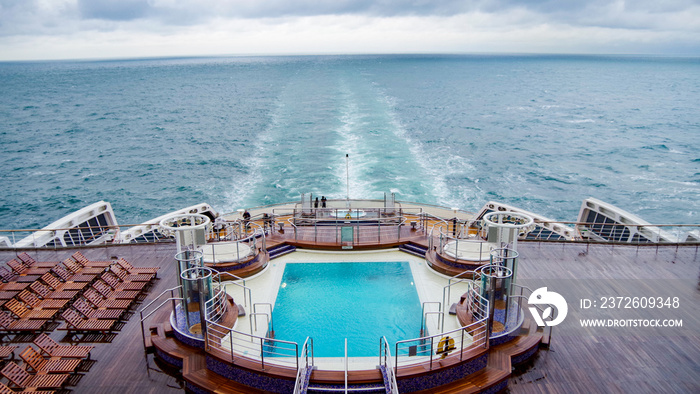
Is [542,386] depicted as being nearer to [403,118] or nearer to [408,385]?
[408,385]

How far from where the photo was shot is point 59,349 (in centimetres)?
1038

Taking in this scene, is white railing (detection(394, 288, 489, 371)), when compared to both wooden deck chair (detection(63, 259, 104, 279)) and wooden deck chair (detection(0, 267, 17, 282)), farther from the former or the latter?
wooden deck chair (detection(0, 267, 17, 282))

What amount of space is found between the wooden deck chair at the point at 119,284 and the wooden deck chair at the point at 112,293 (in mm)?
163

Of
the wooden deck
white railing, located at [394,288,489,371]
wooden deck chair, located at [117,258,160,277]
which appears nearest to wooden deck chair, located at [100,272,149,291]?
the wooden deck

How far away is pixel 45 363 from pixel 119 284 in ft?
11.7

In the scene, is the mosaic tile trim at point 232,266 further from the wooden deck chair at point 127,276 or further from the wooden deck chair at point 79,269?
the wooden deck chair at point 79,269

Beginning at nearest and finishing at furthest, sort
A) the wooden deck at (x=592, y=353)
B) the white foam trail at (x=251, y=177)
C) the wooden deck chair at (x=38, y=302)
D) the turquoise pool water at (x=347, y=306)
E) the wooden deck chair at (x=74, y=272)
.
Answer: the wooden deck at (x=592, y=353)
the turquoise pool water at (x=347, y=306)
the wooden deck chair at (x=38, y=302)
the wooden deck chair at (x=74, y=272)
the white foam trail at (x=251, y=177)

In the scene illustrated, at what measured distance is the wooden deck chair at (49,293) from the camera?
1259cm

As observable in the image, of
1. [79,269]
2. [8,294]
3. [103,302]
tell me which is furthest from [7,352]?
[79,269]

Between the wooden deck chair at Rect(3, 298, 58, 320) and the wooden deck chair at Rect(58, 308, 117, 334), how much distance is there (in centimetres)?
48

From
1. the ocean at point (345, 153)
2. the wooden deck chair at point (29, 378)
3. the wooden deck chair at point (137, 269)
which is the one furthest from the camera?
the ocean at point (345, 153)

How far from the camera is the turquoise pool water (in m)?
11.2

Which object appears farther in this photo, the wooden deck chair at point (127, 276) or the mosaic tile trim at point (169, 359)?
the wooden deck chair at point (127, 276)

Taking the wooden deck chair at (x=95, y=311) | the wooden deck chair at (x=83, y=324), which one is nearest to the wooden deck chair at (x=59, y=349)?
the wooden deck chair at (x=83, y=324)
